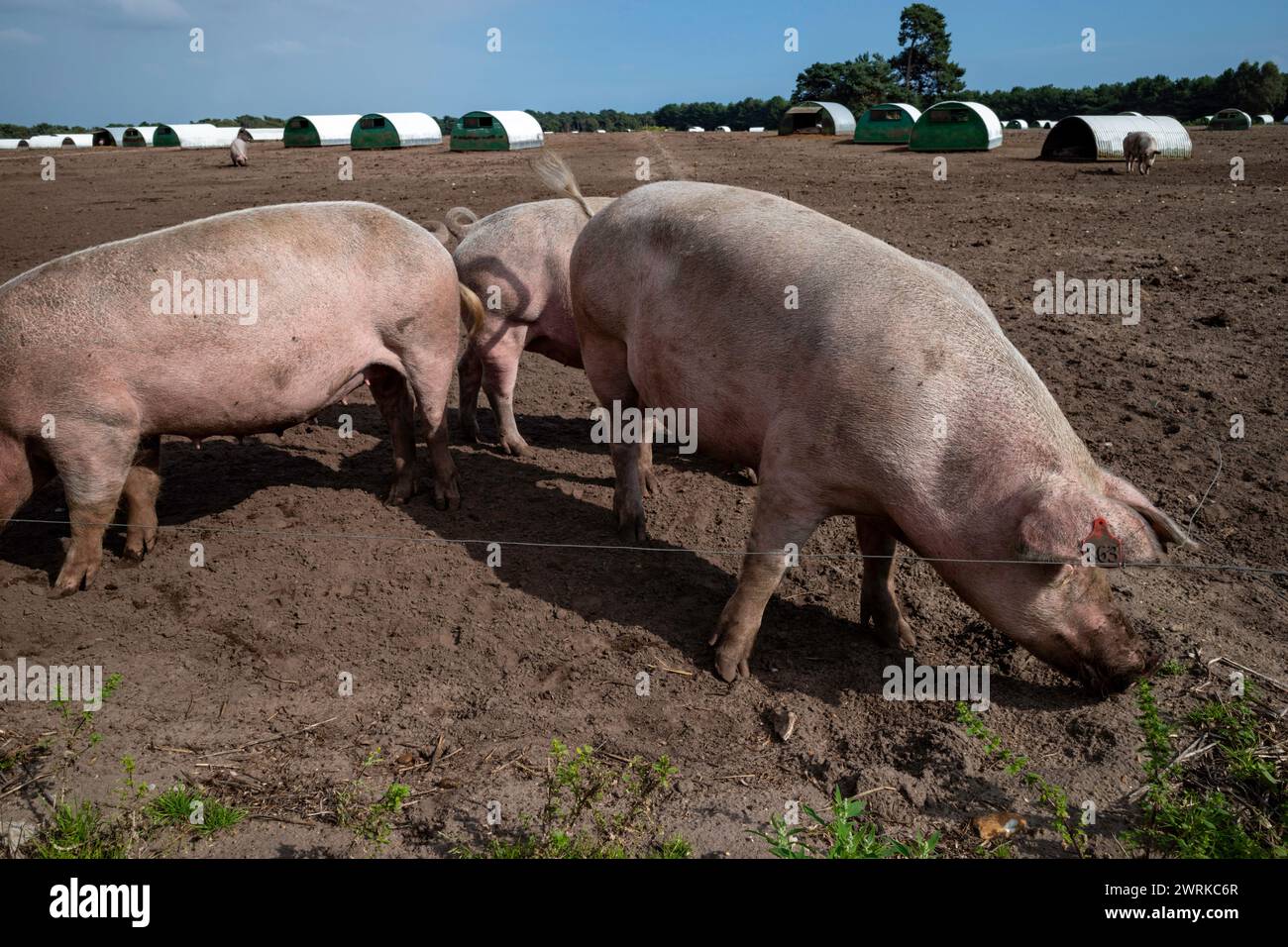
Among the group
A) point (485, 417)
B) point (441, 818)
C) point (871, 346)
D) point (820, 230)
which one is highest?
point (820, 230)

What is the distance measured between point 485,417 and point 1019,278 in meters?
6.39

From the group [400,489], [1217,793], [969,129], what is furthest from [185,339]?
[969,129]

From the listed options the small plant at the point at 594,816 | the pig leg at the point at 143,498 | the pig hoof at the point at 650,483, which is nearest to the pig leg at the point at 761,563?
the small plant at the point at 594,816

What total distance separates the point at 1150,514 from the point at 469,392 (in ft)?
16.1

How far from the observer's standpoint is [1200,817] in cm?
293

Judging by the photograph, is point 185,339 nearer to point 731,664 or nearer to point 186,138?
point 731,664

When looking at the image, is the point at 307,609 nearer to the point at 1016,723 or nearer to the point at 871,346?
the point at 871,346

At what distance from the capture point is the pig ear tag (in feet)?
9.95

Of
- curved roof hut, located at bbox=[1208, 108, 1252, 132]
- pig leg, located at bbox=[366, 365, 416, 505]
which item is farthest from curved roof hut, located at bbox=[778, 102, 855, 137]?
pig leg, located at bbox=[366, 365, 416, 505]

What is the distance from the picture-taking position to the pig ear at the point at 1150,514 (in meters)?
3.13

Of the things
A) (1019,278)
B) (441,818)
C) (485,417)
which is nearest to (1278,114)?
(1019,278)

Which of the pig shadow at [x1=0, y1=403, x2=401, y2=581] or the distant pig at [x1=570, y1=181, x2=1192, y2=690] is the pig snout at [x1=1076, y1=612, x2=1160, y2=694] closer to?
the distant pig at [x1=570, y1=181, x2=1192, y2=690]

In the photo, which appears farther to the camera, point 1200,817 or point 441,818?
point 441,818
